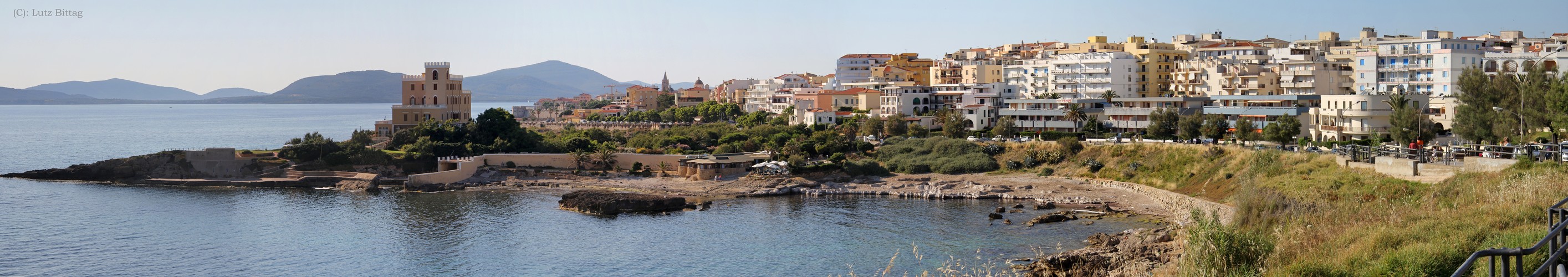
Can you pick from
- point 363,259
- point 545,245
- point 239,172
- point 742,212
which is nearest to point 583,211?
point 742,212

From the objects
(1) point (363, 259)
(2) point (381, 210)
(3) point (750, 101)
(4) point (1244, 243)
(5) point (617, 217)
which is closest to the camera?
(4) point (1244, 243)

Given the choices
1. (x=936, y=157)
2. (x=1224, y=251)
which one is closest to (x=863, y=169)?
(x=936, y=157)

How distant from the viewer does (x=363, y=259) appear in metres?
32.7

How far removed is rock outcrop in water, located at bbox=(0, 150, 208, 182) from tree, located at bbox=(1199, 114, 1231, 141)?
47.1 m

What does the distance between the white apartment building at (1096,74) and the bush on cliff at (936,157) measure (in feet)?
56.4

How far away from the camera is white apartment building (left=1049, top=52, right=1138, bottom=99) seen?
71875 millimetres

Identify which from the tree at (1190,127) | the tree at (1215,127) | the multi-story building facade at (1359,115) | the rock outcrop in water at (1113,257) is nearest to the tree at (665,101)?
the tree at (1190,127)

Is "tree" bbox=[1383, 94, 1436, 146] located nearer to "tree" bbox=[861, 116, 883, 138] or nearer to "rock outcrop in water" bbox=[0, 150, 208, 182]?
"tree" bbox=[861, 116, 883, 138]

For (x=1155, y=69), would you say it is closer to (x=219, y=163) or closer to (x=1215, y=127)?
(x=1215, y=127)

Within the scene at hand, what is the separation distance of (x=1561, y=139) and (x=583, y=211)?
31573mm

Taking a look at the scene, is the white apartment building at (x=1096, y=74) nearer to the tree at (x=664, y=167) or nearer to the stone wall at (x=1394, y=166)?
the tree at (x=664, y=167)

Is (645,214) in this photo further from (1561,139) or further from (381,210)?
(1561,139)

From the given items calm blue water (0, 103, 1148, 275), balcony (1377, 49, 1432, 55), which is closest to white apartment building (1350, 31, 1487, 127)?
balcony (1377, 49, 1432, 55)

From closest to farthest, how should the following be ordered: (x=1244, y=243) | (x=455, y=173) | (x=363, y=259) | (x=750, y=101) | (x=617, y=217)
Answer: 1. (x=1244, y=243)
2. (x=363, y=259)
3. (x=617, y=217)
4. (x=455, y=173)
5. (x=750, y=101)
